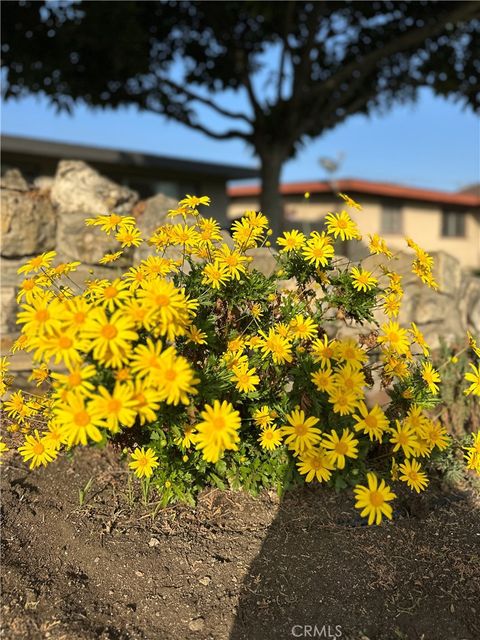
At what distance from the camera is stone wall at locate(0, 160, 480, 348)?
14.8 feet

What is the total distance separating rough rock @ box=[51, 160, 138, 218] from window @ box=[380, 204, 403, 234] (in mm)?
13870

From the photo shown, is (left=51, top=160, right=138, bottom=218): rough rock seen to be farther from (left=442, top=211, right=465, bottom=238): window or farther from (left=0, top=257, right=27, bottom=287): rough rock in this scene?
(left=442, top=211, right=465, bottom=238): window

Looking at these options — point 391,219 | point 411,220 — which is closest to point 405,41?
point 391,219

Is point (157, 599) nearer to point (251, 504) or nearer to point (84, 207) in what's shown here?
point (251, 504)

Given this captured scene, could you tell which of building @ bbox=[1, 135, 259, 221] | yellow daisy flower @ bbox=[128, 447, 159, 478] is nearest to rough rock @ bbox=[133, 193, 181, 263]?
yellow daisy flower @ bbox=[128, 447, 159, 478]

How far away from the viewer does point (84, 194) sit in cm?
488

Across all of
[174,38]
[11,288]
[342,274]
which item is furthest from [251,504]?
[174,38]

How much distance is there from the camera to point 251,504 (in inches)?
108

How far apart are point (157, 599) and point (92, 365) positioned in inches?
39.1

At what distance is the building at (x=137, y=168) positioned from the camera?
36.7ft

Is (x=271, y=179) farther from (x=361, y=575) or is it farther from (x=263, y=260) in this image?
(x=361, y=575)

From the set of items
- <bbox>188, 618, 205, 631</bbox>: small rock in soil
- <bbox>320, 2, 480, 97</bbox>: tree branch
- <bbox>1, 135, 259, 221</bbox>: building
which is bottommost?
<bbox>188, 618, 205, 631</bbox>: small rock in soil

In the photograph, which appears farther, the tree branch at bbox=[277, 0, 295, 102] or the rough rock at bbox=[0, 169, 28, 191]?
the tree branch at bbox=[277, 0, 295, 102]

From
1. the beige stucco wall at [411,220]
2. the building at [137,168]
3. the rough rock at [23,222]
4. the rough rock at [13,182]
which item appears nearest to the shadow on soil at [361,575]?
the rough rock at [23,222]
